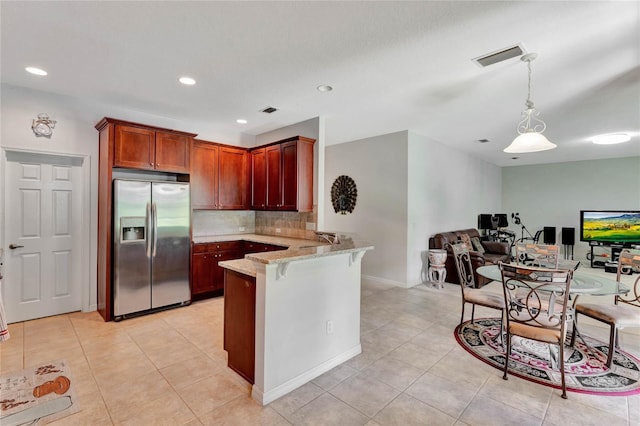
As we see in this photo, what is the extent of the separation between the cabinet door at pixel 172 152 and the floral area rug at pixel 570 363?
420 centimetres

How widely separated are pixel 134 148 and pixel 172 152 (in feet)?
1.50

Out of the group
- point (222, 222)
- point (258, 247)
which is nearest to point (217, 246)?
point (258, 247)

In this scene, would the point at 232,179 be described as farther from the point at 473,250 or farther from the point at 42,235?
the point at 473,250

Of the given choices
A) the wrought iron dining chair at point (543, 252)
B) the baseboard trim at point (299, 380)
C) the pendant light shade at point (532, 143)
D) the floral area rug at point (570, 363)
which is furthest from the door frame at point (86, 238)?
the wrought iron dining chair at point (543, 252)

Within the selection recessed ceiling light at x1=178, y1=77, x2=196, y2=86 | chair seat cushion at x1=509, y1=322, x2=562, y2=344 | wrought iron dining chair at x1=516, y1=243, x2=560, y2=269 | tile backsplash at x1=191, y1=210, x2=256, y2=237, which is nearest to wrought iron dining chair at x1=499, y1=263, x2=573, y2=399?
chair seat cushion at x1=509, y1=322, x2=562, y2=344

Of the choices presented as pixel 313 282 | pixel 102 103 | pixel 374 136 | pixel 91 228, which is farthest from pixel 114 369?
pixel 374 136

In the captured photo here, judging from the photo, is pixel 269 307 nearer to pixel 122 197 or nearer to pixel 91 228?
pixel 122 197

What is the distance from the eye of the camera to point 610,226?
25.5 feet

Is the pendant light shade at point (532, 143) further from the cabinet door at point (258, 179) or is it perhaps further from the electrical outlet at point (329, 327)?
the cabinet door at point (258, 179)

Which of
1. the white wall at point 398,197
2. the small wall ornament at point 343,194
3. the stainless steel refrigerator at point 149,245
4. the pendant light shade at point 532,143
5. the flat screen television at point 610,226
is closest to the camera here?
the pendant light shade at point 532,143

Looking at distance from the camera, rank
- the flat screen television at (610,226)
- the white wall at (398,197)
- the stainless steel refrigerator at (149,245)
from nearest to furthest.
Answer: the stainless steel refrigerator at (149,245), the white wall at (398,197), the flat screen television at (610,226)

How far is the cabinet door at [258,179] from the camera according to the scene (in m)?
5.05

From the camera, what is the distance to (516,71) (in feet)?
9.81

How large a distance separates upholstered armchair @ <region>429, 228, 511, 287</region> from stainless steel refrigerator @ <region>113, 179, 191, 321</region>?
4.48m
